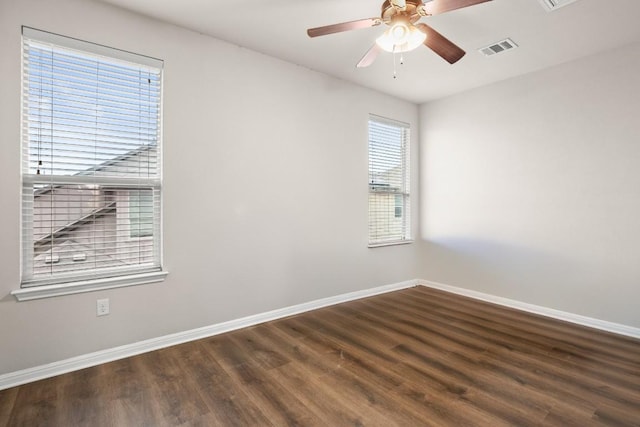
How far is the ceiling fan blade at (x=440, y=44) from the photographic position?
1995 mm

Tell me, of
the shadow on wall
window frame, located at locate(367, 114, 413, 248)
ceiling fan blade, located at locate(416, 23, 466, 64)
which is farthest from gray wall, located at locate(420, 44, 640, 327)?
ceiling fan blade, located at locate(416, 23, 466, 64)

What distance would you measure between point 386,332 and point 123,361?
2.18 meters

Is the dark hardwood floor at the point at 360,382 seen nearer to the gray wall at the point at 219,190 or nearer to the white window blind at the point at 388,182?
the gray wall at the point at 219,190

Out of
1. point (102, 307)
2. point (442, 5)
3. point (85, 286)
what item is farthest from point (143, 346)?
point (442, 5)

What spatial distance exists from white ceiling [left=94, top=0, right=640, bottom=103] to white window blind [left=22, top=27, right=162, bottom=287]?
0.56m

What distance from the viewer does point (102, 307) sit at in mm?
2293

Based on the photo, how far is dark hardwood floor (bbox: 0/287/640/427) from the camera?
1.72m

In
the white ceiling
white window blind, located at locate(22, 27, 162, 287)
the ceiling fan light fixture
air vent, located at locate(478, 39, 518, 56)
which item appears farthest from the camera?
air vent, located at locate(478, 39, 518, 56)

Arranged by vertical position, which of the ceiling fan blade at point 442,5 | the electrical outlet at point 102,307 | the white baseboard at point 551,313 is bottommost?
the white baseboard at point 551,313

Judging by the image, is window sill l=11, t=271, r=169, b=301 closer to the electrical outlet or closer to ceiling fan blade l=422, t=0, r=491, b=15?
the electrical outlet

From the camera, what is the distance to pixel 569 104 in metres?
3.18

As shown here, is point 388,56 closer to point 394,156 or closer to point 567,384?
point 394,156

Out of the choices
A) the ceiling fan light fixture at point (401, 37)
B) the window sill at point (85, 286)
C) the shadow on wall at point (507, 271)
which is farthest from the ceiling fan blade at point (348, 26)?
the shadow on wall at point (507, 271)

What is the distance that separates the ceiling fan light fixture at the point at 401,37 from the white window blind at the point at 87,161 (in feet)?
6.00
